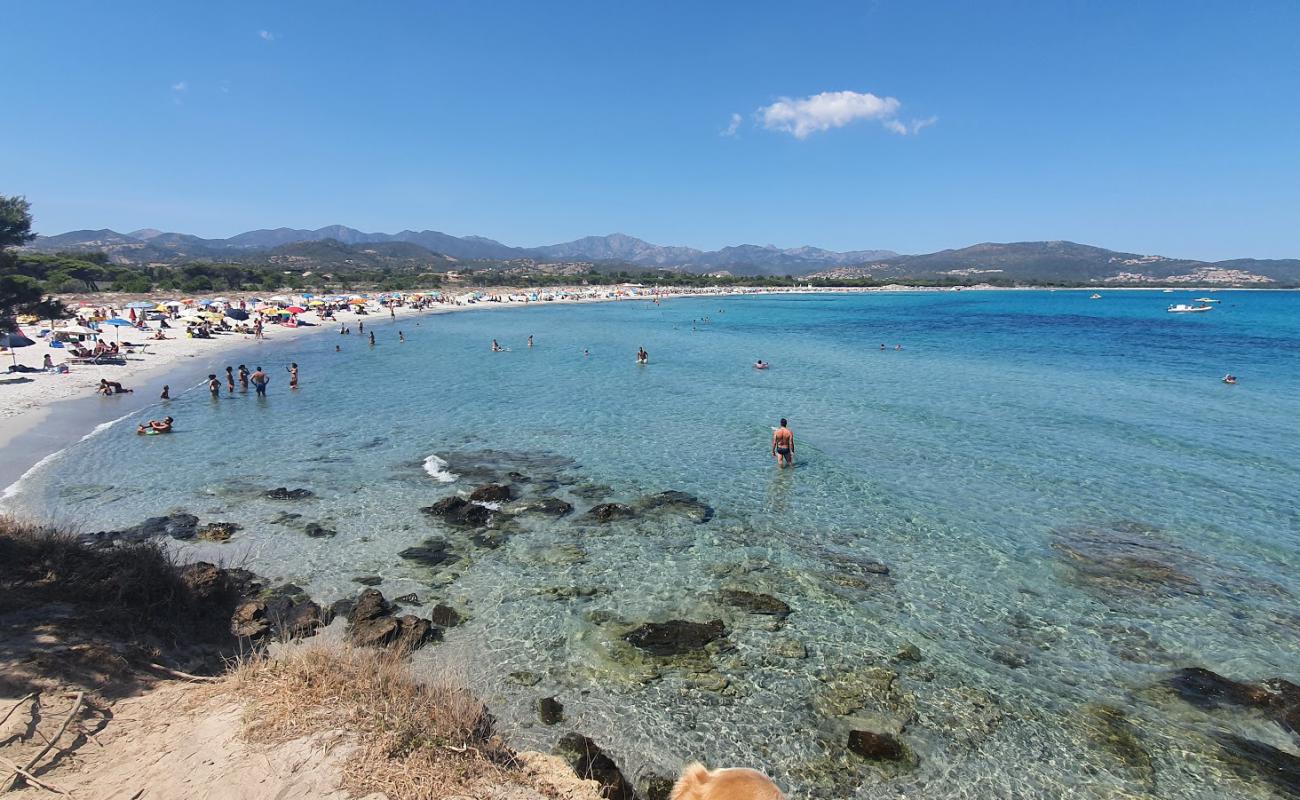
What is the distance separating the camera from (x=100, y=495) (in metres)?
16.2

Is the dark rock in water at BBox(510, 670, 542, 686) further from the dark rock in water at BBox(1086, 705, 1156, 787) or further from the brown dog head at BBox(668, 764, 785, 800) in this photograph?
the dark rock in water at BBox(1086, 705, 1156, 787)

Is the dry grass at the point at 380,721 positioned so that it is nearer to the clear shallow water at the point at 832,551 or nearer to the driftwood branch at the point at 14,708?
the driftwood branch at the point at 14,708

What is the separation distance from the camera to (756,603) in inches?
434

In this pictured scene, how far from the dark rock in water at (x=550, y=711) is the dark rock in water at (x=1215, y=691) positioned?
8.62 m

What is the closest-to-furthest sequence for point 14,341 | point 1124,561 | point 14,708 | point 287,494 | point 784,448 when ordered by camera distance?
point 14,708, point 1124,561, point 287,494, point 784,448, point 14,341

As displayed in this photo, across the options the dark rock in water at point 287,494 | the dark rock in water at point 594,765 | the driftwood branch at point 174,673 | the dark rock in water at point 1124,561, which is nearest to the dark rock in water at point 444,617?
the dark rock in water at point 594,765

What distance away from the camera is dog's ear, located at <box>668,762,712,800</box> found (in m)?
3.38

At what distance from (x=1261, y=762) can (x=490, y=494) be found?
14.5 meters

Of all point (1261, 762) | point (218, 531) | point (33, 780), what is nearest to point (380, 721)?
→ point (33, 780)

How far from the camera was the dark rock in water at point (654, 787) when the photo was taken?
23.0 feet

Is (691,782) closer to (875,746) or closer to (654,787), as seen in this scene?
(654,787)

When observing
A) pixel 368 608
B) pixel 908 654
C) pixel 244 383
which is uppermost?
pixel 244 383

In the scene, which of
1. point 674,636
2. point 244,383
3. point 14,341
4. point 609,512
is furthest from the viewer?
point 14,341

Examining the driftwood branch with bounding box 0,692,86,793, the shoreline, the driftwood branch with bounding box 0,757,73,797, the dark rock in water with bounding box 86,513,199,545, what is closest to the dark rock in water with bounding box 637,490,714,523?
the dark rock in water with bounding box 86,513,199,545
